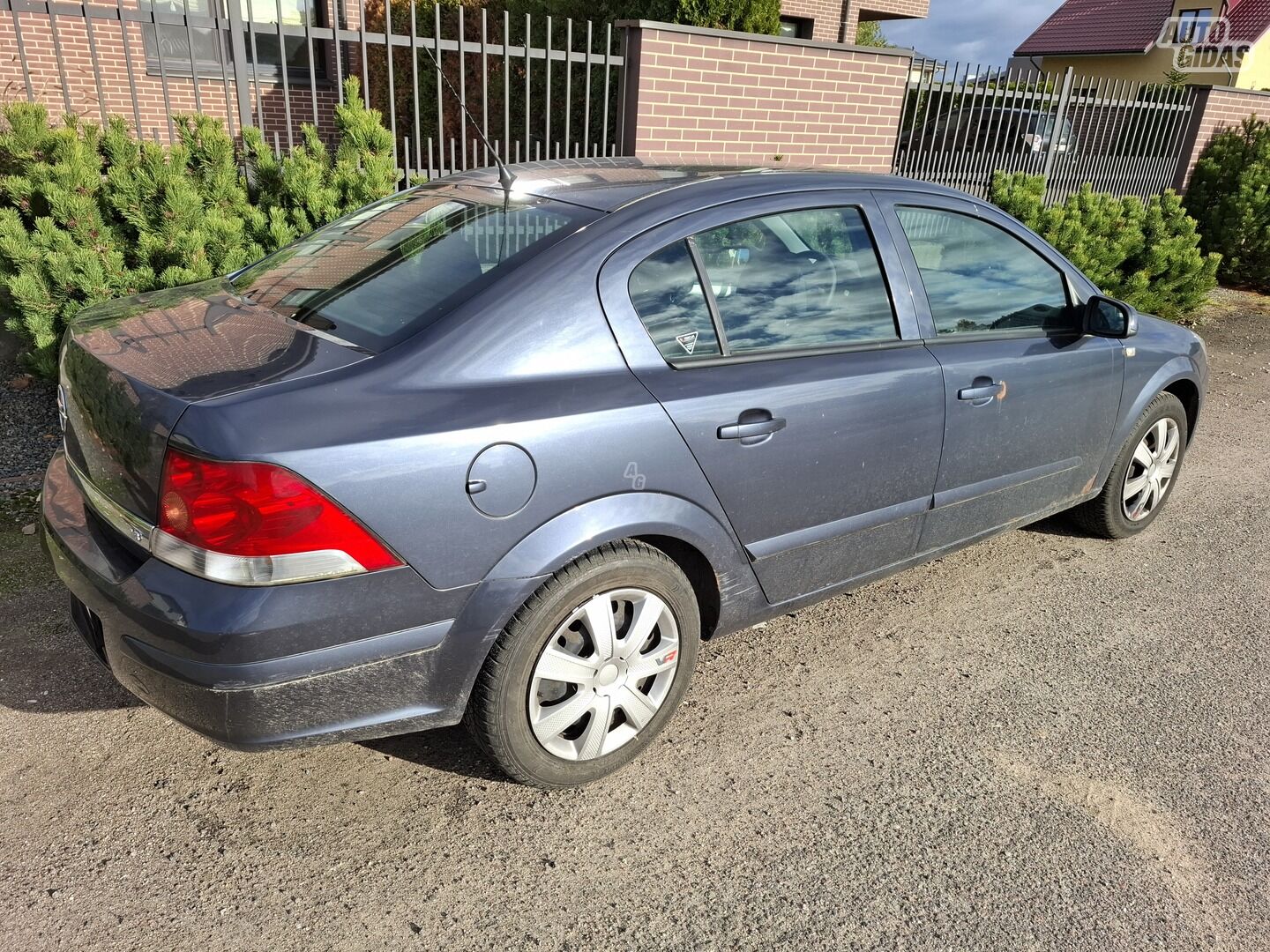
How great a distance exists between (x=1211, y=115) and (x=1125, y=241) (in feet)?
16.4

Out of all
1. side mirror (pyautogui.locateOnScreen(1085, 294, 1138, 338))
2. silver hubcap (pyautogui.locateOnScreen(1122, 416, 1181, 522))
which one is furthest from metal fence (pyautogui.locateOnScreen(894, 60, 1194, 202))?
side mirror (pyautogui.locateOnScreen(1085, 294, 1138, 338))

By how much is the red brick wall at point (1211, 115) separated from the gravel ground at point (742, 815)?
10.4 metres

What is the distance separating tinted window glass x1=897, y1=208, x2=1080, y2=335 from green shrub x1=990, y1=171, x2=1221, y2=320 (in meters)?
4.91

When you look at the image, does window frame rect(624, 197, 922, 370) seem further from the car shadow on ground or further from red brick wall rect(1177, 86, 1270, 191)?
red brick wall rect(1177, 86, 1270, 191)

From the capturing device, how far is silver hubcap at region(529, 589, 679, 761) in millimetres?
2600

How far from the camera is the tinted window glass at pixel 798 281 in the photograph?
2902mm

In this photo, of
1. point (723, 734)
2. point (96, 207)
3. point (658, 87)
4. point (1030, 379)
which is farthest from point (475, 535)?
point (658, 87)

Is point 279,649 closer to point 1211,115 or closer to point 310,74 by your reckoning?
point 310,74

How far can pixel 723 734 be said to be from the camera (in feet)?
10.0

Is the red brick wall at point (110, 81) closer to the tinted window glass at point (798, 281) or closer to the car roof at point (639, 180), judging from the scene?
the car roof at point (639, 180)

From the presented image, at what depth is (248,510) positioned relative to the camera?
6.92 feet

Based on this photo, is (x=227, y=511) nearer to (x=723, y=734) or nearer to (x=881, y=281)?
(x=723, y=734)

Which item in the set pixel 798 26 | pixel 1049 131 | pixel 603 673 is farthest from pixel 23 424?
pixel 798 26

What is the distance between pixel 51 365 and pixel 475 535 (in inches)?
145
